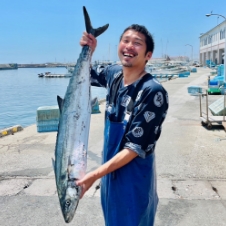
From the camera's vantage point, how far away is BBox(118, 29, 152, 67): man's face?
1.96 metres

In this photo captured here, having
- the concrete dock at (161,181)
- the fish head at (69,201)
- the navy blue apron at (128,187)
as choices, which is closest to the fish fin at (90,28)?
the navy blue apron at (128,187)

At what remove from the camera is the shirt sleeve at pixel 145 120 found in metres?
1.81

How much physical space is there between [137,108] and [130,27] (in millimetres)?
588

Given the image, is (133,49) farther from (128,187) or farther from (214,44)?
(214,44)

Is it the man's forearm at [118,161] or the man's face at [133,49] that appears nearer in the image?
the man's forearm at [118,161]

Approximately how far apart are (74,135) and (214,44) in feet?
243

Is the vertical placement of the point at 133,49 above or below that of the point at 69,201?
above

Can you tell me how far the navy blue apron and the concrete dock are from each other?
1477mm

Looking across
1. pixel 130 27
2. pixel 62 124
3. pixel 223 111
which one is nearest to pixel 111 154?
pixel 62 124

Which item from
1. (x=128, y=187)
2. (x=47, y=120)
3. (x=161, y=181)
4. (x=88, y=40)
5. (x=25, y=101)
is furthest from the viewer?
(x=25, y=101)

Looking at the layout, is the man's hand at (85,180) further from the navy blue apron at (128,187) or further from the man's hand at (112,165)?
the navy blue apron at (128,187)

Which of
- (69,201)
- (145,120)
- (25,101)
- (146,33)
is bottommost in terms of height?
(25,101)

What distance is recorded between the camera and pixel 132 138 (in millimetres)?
1822

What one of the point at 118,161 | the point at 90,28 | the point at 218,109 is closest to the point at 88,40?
the point at 90,28
